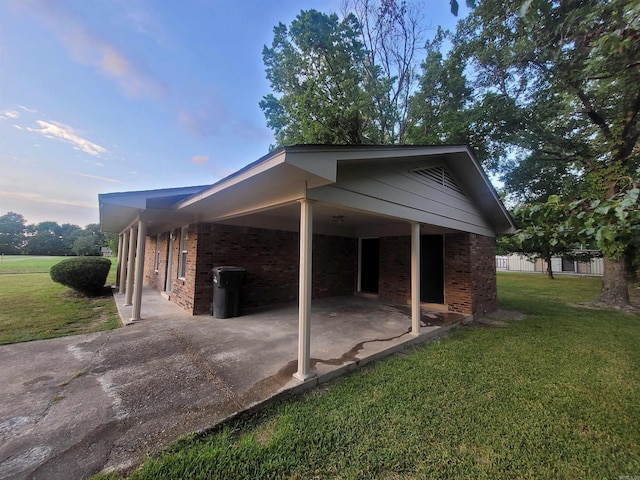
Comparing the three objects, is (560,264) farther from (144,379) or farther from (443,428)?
(144,379)

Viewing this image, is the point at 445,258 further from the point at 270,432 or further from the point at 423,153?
the point at 270,432

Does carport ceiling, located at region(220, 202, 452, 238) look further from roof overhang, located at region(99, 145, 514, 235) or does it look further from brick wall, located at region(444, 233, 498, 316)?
brick wall, located at region(444, 233, 498, 316)

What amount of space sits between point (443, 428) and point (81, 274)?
10.9 metres

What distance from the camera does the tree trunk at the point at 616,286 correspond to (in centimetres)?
920

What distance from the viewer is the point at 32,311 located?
660cm

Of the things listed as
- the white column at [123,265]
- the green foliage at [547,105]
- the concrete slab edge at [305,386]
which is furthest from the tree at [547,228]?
the white column at [123,265]

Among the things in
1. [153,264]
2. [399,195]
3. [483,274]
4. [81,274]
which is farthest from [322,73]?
[81,274]

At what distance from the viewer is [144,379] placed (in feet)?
10.5

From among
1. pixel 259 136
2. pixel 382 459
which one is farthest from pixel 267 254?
pixel 259 136

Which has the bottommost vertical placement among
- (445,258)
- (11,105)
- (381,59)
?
(445,258)

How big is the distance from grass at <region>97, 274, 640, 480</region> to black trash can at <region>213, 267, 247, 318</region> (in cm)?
372

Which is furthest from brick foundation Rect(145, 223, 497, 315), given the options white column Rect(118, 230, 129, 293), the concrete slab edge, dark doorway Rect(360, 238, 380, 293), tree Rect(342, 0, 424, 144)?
tree Rect(342, 0, 424, 144)

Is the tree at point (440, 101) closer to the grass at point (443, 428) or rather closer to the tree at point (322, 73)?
the tree at point (322, 73)

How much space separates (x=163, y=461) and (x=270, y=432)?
87cm
